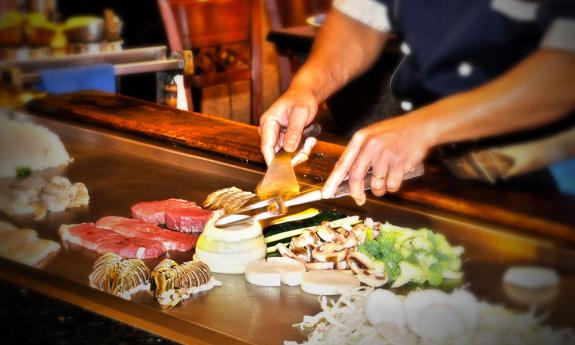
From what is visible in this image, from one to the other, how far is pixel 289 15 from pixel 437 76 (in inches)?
94.7

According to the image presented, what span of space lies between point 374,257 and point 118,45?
4.98 ft

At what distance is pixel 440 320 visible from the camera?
1464mm

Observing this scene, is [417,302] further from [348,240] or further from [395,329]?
[348,240]

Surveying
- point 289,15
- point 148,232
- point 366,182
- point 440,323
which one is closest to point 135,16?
point 289,15

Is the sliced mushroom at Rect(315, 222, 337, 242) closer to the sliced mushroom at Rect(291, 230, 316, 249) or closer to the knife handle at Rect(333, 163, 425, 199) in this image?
the sliced mushroom at Rect(291, 230, 316, 249)

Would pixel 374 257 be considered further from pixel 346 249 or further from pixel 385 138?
pixel 385 138

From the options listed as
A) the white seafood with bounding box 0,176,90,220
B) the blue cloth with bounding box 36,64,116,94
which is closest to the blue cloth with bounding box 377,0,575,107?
the white seafood with bounding box 0,176,90,220

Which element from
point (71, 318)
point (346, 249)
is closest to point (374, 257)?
point (346, 249)

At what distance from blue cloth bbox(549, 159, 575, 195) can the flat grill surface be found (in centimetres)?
11

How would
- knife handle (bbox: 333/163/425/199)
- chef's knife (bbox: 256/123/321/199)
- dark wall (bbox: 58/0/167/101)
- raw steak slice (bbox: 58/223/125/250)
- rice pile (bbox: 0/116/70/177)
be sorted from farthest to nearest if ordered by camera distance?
1. dark wall (bbox: 58/0/167/101)
2. rice pile (bbox: 0/116/70/177)
3. raw steak slice (bbox: 58/223/125/250)
4. chef's knife (bbox: 256/123/321/199)
5. knife handle (bbox: 333/163/425/199)

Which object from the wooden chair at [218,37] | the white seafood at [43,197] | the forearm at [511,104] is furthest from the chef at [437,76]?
the wooden chair at [218,37]

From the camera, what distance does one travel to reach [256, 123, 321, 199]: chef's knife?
1.75 metres

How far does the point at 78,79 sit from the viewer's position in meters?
2.71

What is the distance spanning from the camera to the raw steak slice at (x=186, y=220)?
6.43 feet
